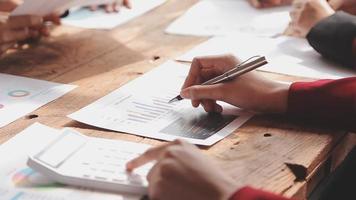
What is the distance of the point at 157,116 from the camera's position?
1.01m

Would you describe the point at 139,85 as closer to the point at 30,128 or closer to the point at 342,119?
the point at 30,128

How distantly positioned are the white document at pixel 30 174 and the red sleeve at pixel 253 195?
5.1 inches

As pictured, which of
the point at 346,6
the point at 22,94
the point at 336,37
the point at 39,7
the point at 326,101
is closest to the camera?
the point at 326,101

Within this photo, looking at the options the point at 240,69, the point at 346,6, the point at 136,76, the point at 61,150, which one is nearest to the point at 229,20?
the point at 346,6

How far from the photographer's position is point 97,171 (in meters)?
0.81

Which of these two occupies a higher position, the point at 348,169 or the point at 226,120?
the point at 226,120

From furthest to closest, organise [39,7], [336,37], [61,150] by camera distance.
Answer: [39,7]
[336,37]
[61,150]

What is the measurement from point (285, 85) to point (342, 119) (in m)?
0.12

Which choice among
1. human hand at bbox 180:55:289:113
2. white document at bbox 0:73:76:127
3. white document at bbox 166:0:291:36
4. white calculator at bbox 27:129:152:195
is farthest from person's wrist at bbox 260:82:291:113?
white document at bbox 166:0:291:36

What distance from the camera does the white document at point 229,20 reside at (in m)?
1.50

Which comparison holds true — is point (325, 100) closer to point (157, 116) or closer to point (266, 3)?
point (157, 116)

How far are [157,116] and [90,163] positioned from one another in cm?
21

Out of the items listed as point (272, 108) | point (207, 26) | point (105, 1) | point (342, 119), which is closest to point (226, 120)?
point (272, 108)

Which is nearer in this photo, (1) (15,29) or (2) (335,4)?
(1) (15,29)
